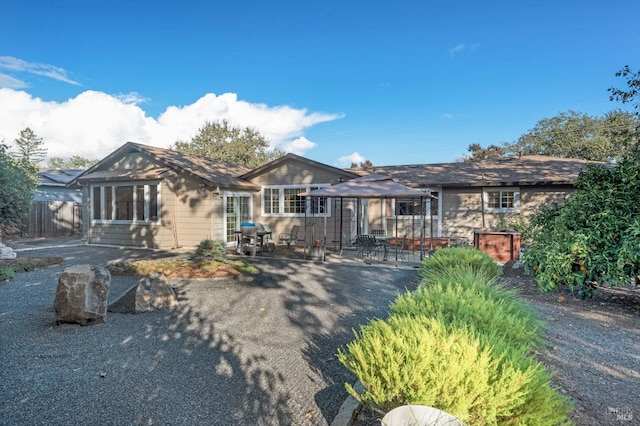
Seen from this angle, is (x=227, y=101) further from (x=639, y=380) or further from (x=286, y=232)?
(x=639, y=380)

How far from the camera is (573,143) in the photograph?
3206 cm

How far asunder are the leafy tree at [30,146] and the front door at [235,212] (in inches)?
1533

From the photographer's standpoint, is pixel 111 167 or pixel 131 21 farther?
pixel 111 167

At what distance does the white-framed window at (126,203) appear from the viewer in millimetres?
14203

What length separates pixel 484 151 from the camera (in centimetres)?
3697

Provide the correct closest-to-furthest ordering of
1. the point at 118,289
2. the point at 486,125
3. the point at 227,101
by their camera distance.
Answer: the point at 118,289, the point at 486,125, the point at 227,101

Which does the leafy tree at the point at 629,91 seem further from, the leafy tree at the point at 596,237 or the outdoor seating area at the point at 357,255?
the outdoor seating area at the point at 357,255

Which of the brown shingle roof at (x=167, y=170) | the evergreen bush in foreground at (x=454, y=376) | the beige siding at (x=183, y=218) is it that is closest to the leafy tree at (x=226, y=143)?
the brown shingle roof at (x=167, y=170)

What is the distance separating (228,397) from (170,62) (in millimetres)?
19355

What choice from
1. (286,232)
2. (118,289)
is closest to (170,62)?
(286,232)

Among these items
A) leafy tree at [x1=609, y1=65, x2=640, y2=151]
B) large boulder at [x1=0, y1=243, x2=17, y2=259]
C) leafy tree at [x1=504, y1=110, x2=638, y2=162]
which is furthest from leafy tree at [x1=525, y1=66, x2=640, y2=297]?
leafy tree at [x1=504, y1=110, x2=638, y2=162]

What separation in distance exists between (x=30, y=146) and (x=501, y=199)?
51.6 meters

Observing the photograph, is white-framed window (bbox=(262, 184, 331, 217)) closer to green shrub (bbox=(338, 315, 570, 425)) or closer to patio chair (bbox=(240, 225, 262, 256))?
patio chair (bbox=(240, 225, 262, 256))

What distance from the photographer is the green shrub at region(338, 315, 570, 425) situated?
2.01 m
